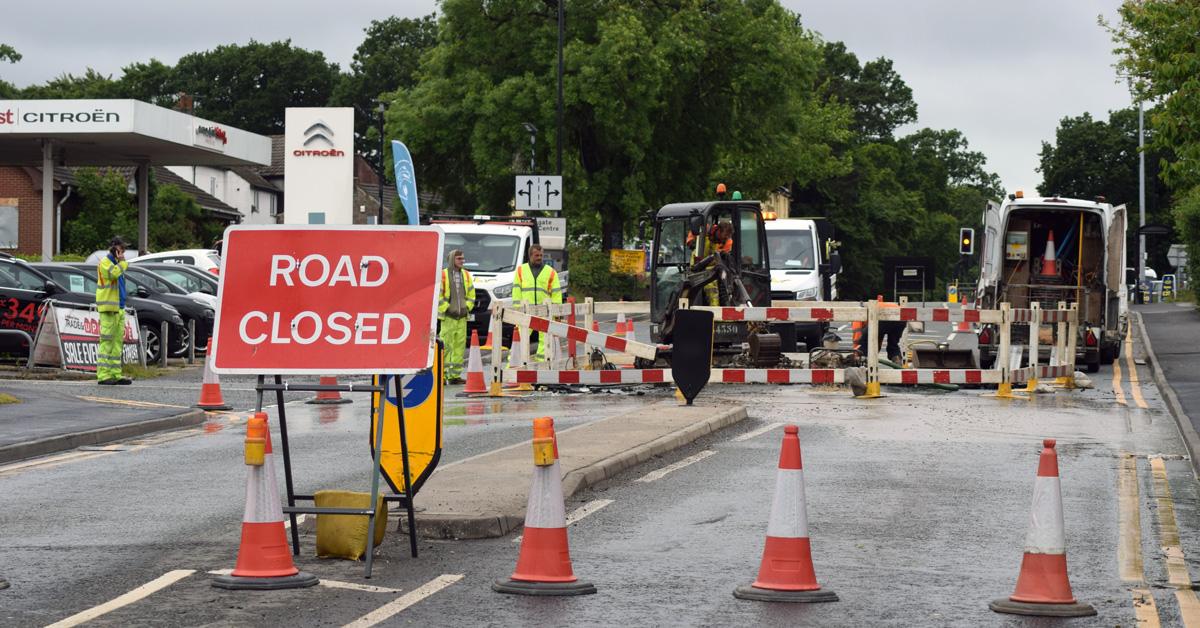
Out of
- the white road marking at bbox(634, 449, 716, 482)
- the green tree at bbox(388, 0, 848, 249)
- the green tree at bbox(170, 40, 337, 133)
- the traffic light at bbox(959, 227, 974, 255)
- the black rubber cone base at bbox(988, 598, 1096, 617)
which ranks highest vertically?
the green tree at bbox(170, 40, 337, 133)

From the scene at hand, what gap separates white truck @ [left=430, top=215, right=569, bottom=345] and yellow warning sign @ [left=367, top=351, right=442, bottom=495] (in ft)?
66.0

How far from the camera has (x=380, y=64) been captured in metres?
103

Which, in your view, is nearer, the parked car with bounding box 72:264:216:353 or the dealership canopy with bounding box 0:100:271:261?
the parked car with bounding box 72:264:216:353

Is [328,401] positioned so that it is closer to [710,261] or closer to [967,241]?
[710,261]

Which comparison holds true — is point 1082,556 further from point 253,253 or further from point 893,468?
point 253,253

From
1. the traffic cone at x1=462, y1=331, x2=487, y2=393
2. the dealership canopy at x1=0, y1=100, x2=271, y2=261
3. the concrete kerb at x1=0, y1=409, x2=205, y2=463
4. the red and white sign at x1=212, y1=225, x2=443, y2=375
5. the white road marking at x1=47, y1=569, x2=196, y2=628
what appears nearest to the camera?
the white road marking at x1=47, y1=569, x2=196, y2=628

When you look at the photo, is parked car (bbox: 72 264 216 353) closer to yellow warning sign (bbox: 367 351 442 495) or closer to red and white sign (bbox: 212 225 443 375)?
yellow warning sign (bbox: 367 351 442 495)

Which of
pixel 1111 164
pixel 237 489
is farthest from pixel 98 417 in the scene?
pixel 1111 164

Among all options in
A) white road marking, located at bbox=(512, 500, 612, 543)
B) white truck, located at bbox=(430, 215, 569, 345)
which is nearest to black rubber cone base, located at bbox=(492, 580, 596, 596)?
white road marking, located at bbox=(512, 500, 612, 543)

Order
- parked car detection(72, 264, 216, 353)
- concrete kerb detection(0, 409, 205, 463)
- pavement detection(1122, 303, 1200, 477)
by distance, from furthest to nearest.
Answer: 1. parked car detection(72, 264, 216, 353)
2. pavement detection(1122, 303, 1200, 477)
3. concrete kerb detection(0, 409, 205, 463)

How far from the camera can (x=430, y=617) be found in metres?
7.41

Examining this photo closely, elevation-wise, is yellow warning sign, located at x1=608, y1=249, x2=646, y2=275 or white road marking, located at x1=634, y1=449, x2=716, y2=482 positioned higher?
yellow warning sign, located at x1=608, y1=249, x2=646, y2=275

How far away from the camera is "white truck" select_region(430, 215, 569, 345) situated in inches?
1188

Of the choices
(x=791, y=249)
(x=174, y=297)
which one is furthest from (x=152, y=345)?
(x=791, y=249)
